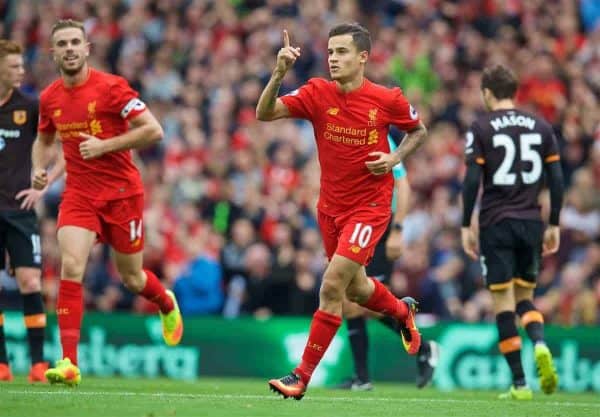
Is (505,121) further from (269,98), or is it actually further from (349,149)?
(269,98)

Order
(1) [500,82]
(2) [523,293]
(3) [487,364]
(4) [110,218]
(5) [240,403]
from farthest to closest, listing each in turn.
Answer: (3) [487,364], (2) [523,293], (1) [500,82], (4) [110,218], (5) [240,403]

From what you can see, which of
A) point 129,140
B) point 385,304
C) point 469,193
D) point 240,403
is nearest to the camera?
point 240,403

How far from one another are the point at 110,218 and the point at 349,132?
218 centimetres

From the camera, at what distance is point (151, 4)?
23.9 meters

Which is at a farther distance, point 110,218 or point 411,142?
point 110,218

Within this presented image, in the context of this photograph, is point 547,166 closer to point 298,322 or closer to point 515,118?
point 515,118

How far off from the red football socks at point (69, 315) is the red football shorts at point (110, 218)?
1.64 ft

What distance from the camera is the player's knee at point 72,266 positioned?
11.1m

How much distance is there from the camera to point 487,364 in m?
16.2

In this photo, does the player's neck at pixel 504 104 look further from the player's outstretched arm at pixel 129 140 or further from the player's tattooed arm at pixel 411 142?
the player's outstretched arm at pixel 129 140

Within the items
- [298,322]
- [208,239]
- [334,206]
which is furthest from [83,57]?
[208,239]

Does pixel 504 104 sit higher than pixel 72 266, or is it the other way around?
pixel 504 104

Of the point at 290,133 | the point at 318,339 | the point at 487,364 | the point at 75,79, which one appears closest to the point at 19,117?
the point at 75,79

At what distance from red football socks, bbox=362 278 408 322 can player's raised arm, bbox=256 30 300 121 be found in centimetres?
153
